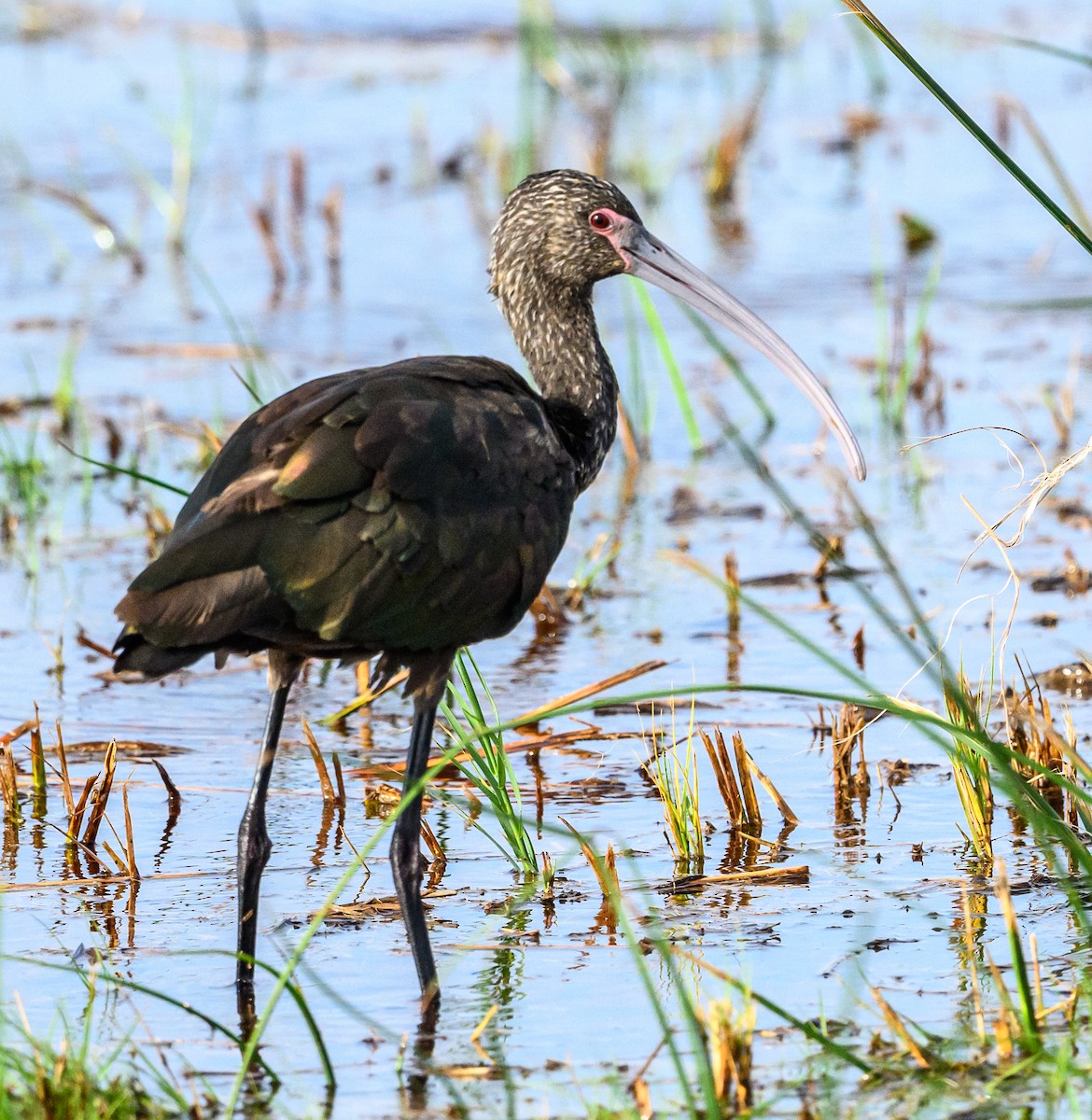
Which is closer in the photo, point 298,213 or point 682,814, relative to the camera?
point 682,814

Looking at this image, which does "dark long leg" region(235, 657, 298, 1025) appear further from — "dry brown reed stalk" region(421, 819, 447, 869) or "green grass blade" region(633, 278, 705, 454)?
"green grass blade" region(633, 278, 705, 454)

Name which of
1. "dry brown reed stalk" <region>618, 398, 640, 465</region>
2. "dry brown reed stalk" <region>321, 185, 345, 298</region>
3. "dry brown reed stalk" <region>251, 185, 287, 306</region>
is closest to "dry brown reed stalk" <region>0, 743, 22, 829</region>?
"dry brown reed stalk" <region>618, 398, 640, 465</region>

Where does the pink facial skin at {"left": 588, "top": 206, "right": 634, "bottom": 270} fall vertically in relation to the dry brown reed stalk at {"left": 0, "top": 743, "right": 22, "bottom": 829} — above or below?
above

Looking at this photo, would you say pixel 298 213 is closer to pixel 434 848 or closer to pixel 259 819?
pixel 434 848

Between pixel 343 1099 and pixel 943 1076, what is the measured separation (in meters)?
1.01

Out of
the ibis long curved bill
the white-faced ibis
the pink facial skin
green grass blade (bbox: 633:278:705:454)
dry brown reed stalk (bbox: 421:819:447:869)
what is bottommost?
dry brown reed stalk (bbox: 421:819:447:869)

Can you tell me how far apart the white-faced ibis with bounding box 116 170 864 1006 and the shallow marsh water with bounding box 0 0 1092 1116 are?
35 cm

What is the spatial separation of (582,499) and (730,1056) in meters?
4.58

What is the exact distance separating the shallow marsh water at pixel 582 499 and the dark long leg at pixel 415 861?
0.10 meters

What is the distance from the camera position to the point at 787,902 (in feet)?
14.3

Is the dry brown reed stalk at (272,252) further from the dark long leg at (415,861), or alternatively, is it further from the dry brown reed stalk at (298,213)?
the dark long leg at (415,861)

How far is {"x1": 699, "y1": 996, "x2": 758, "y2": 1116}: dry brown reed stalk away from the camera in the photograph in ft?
10.7

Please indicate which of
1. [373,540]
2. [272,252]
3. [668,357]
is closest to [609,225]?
[373,540]

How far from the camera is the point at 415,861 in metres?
4.23
